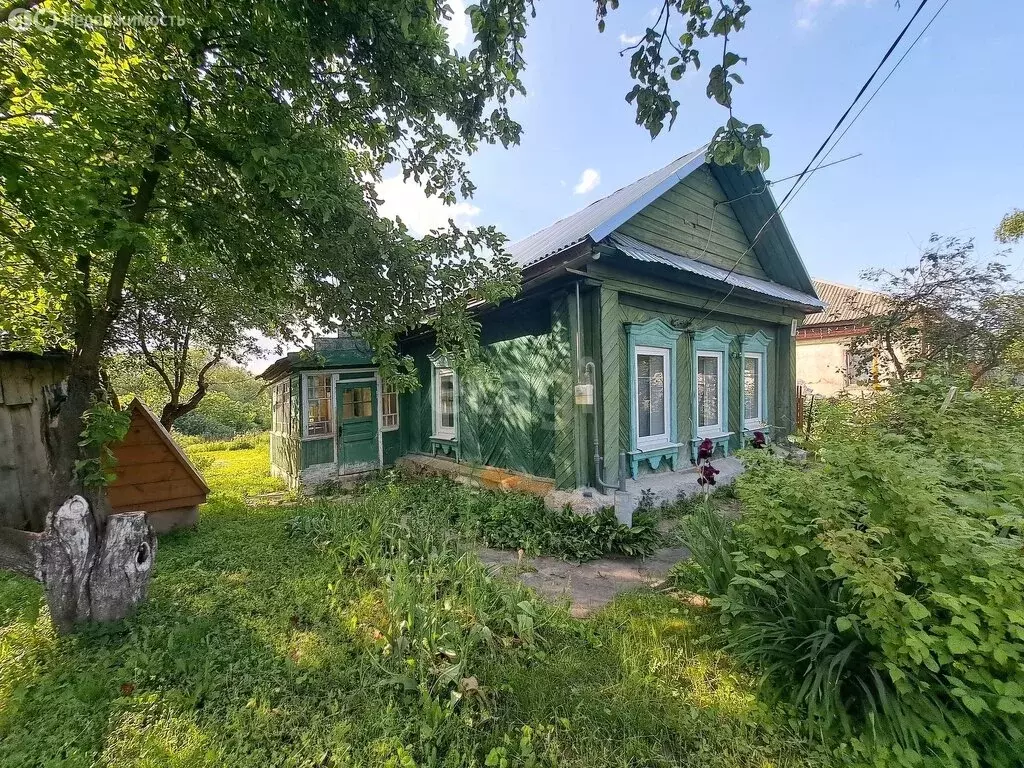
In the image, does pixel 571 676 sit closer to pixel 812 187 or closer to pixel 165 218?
pixel 165 218


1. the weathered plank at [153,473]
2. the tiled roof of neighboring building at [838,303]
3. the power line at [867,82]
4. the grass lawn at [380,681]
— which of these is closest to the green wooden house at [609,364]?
the power line at [867,82]

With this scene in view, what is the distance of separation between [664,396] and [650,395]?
Result: 0.29 meters

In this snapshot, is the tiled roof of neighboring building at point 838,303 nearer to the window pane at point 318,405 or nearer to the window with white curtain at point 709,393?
the window with white curtain at point 709,393

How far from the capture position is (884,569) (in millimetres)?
1725

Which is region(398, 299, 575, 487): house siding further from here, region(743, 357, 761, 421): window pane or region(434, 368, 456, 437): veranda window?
region(743, 357, 761, 421): window pane

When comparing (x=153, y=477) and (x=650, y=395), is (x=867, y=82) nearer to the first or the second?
(x=650, y=395)

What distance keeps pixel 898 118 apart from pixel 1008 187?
6658 mm

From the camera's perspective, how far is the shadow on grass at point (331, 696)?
1.94 metres

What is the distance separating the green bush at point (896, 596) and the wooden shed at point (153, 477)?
5.85 meters

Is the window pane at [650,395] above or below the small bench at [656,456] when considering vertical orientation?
above

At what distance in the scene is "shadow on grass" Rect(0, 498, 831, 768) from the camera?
1.94m

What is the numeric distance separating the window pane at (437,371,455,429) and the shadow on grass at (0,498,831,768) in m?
4.72

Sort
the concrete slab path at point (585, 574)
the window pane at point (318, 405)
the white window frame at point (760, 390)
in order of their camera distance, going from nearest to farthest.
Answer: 1. the concrete slab path at point (585, 574)
2. the window pane at point (318, 405)
3. the white window frame at point (760, 390)

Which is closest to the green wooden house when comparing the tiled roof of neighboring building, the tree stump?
the tree stump
